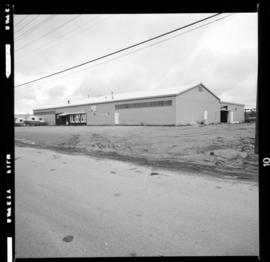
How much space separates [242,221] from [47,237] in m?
2.58

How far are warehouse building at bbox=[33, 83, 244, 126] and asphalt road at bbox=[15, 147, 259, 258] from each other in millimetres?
21576

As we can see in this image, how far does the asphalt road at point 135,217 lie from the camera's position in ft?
6.52

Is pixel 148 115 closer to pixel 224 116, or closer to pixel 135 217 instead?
pixel 224 116

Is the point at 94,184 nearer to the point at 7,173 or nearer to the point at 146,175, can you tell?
the point at 146,175

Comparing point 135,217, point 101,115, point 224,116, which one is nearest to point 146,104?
point 101,115

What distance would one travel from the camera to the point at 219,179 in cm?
443

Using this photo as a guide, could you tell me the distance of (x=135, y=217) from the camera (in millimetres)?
2641

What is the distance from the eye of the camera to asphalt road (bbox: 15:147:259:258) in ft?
6.52

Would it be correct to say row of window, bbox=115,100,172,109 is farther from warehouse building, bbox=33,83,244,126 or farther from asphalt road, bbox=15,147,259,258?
asphalt road, bbox=15,147,259,258

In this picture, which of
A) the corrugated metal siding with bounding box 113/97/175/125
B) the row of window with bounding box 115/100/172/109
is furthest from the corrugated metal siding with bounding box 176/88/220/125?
the row of window with bounding box 115/100/172/109

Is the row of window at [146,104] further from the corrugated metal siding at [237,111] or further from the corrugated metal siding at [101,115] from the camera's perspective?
the corrugated metal siding at [237,111]

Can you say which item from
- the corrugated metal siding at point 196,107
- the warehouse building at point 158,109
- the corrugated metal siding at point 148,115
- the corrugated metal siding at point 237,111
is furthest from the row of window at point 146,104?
the corrugated metal siding at point 237,111

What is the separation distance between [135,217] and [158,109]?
24316mm
